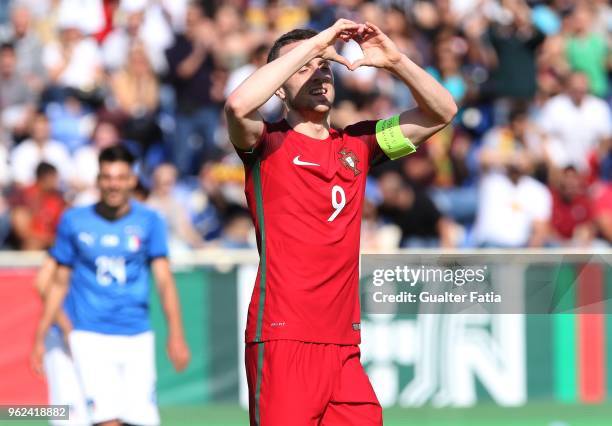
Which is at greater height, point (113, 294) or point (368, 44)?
point (368, 44)

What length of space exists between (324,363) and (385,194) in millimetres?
7277

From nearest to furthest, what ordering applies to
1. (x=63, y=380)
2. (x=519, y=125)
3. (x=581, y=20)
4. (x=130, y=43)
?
(x=63, y=380)
(x=519, y=125)
(x=130, y=43)
(x=581, y=20)

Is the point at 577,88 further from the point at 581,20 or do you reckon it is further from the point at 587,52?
the point at 581,20

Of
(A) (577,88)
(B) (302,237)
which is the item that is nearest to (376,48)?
(B) (302,237)

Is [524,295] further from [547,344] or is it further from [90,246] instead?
[90,246]

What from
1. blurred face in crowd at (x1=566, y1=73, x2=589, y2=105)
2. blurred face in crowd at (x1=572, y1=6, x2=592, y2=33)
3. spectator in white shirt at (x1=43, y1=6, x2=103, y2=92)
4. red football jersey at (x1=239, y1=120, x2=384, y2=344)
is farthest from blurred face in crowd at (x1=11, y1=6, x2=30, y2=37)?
red football jersey at (x1=239, y1=120, x2=384, y2=344)

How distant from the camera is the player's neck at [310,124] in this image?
565cm

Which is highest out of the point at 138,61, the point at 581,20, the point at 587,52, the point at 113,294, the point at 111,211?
the point at 581,20

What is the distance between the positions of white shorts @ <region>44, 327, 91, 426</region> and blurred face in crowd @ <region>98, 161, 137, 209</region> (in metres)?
1.26

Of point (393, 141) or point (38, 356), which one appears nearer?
point (393, 141)

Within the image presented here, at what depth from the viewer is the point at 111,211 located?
8.54 meters

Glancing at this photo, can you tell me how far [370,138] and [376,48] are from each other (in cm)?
45

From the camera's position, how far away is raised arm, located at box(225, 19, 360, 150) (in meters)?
5.26

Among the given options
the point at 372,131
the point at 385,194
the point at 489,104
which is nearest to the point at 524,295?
the point at 372,131
